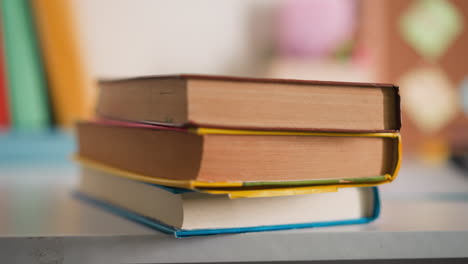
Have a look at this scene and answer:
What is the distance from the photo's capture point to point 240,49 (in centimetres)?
181

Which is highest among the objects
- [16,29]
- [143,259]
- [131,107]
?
[16,29]

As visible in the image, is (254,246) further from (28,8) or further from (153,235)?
(28,8)

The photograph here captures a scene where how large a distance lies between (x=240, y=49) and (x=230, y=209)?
1.41 metres

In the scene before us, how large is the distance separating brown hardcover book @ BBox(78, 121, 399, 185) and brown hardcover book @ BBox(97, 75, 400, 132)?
1 centimetres

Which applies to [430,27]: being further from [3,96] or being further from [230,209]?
[230,209]

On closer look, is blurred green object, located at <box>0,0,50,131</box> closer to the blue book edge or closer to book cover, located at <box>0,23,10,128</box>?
book cover, located at <box>0,23,10,128</box>

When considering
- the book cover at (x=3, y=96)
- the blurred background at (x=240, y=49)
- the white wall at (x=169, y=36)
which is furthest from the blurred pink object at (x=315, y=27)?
the book cover at (x=3, y=96)

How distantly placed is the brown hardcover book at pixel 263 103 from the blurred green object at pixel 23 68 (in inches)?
39.5

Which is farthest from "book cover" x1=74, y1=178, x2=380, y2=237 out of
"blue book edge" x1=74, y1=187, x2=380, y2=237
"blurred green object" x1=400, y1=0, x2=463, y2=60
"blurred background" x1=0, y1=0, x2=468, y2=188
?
"blurred green object" x1=400, y1=0, x2=463, y2=60

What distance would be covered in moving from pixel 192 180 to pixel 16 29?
1164 mm

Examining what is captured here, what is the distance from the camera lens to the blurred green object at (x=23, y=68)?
1.40 metres

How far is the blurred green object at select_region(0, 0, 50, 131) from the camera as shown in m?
1.40

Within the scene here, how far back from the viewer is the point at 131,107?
19.9 inches

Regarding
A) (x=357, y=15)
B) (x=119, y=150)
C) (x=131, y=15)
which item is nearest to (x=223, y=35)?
(x=131, y=15)
